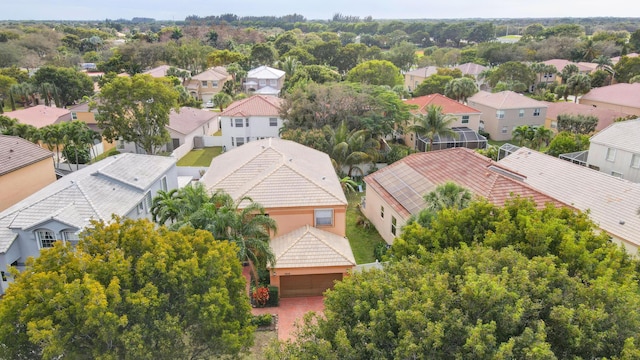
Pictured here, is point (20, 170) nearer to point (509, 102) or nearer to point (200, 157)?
point (200, 157)

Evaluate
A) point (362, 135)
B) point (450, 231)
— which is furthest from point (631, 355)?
point (362, 135)

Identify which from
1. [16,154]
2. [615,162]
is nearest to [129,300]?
[16,154]

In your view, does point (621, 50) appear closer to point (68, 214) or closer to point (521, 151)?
point (521, 151)

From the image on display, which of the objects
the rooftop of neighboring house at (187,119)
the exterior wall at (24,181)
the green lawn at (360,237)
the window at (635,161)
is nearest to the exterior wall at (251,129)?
the rooftop of neighboring house at (187,119)

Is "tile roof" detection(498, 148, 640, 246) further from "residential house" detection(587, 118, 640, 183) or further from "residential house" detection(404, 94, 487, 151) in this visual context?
"residential house" detection(404, 94, 487, 151)

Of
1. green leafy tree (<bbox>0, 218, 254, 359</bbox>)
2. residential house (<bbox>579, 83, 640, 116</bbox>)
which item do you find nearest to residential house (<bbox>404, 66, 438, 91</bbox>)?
residential house (<bbox>579, 83, 640, 116</bbox>)

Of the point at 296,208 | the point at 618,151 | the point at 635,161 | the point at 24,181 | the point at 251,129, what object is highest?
the point at 618,151

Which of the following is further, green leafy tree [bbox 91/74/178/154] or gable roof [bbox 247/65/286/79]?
gable roof [bbox 247/65/286/79]
